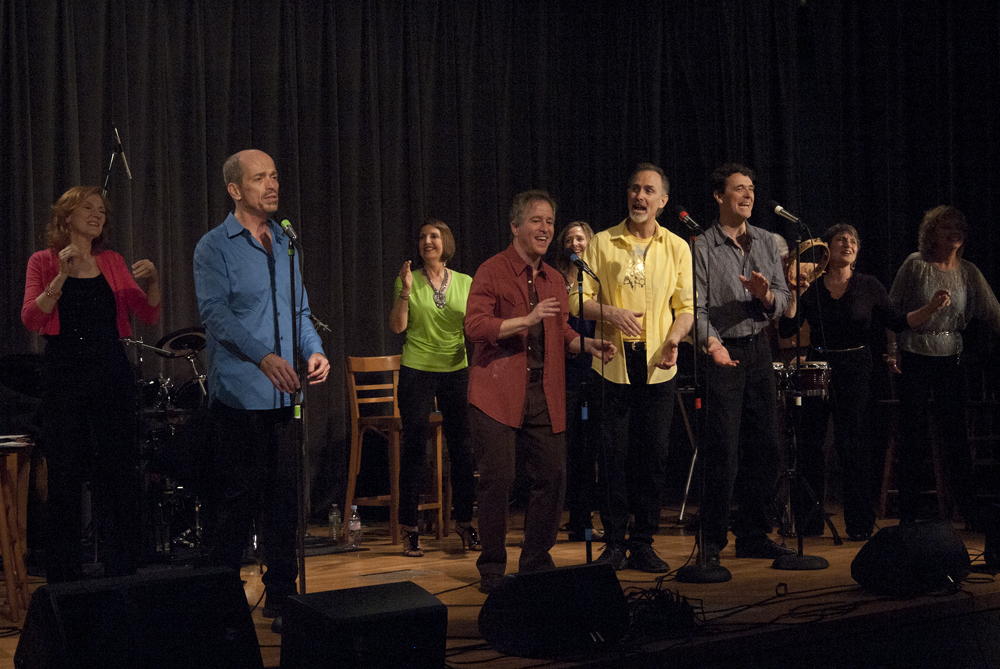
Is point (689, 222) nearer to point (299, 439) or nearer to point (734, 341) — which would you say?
point (734, 341)

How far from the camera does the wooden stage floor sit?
314cm

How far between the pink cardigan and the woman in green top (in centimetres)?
173

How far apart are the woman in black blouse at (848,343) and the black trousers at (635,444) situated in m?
1.19

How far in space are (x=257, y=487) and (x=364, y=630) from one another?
115cm

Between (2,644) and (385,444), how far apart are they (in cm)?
317

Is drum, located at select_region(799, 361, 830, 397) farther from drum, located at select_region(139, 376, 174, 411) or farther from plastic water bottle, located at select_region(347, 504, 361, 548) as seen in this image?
drum, located at select_region(139, 376, 174, 411)

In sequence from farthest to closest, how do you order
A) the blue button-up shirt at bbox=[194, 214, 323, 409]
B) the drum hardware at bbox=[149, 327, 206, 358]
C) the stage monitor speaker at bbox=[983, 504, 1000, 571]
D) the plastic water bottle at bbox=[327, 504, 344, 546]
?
the plastic water bottle at bbox=[327, 504, 344, 546]
the drum hardware at bbox=[149, 327, 206, 358]
the stage monitor speaker at bbox=[983, 504, 1000, 571]
the blue button-up shirt at bbox=[194, 214, 323, 409]

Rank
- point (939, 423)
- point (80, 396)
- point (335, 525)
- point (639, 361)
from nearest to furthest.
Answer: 1. point (80, 396)
2. point (639, 361)
3. point (939, 423)
4. point (335, 525)

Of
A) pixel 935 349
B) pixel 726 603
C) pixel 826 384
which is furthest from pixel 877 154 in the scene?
pixel 726 603

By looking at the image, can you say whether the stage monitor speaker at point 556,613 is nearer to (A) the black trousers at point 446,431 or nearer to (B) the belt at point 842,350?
(A) the black trousers at point 446,431

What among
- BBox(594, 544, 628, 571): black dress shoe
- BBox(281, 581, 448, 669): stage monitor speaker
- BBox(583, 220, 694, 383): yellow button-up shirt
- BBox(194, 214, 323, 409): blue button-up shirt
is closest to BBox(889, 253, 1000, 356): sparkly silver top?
BBox(583, 220, 694, 383): yellow button-up shirt

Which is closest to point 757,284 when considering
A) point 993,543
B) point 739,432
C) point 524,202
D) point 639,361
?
point 639,361

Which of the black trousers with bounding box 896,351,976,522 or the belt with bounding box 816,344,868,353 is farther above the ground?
the belt with bounding box 816,344,868,353

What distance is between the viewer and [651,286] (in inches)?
175
